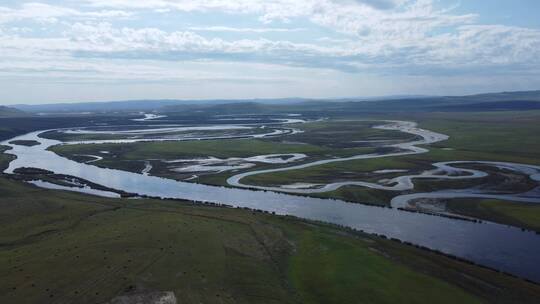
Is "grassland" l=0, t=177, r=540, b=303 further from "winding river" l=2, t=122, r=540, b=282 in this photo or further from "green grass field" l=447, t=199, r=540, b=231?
"green grass field" l=447, t=199, r=540, b=231

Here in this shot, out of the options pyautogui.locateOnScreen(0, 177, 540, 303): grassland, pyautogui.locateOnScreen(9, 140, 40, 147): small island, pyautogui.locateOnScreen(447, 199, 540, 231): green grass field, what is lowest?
pyautogui.locateOnScreen(447, 199, 540, 231): green grass field

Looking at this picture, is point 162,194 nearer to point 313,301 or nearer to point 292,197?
point 292,197

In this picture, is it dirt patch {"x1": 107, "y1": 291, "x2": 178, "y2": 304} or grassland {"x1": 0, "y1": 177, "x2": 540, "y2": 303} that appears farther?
grassland {"x1": 0, "y1": 177, "x2": 540, "y2": 303}

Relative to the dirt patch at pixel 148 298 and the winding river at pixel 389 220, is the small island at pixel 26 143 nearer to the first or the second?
the winding river at pixel 389 220

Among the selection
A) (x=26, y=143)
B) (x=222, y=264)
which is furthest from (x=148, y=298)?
(x=26, y=143)

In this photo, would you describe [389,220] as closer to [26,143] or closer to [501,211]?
[501,211]

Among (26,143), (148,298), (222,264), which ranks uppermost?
(148,298)

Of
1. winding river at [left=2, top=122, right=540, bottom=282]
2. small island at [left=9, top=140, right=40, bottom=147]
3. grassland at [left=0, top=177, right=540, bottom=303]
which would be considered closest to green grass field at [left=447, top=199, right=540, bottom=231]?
winding river at [left=2, top=122, right=540, bottom=282]
